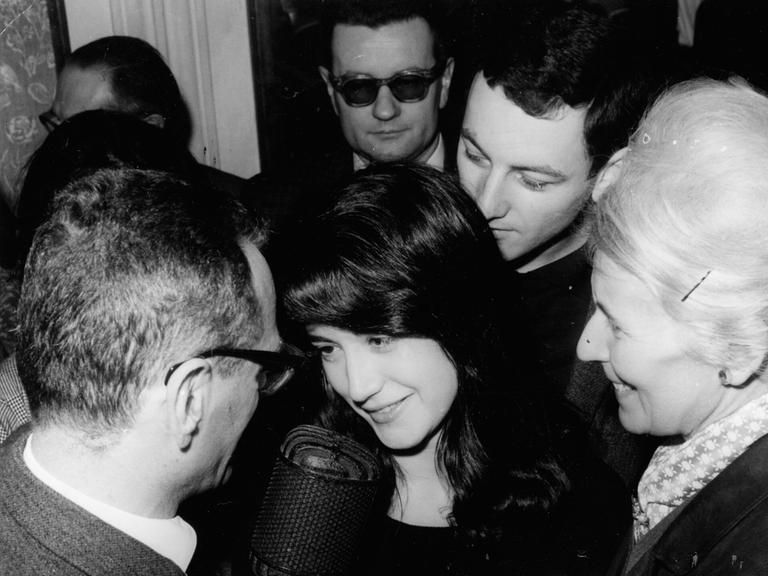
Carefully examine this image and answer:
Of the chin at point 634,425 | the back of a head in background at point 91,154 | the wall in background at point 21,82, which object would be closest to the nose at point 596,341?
the chin at point 634,425

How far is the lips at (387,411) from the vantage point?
168 cm

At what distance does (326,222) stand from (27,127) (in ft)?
7.34

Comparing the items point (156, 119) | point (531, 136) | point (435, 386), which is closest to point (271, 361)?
point (435, 386)

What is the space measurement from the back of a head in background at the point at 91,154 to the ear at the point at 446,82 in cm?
116

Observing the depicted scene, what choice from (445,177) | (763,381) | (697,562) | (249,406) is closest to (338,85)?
(445,177)

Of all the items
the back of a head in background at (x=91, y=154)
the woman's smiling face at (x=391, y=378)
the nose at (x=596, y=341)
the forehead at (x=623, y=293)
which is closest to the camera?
the forehead at (x=623, y=293)

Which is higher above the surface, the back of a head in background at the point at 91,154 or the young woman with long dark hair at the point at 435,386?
the back of a head in background at the point at 91,154

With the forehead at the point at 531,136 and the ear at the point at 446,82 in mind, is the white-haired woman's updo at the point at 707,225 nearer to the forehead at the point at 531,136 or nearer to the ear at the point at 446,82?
the forehead at the point at 531,136

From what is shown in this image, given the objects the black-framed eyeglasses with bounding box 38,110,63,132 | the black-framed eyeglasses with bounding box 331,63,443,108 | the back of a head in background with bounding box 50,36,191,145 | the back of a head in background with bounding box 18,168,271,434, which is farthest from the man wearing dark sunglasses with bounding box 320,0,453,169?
the back of a head in background with bounding box 18,168,271,434

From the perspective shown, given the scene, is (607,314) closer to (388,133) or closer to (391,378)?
(391,378)

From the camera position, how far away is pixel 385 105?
2662 mm

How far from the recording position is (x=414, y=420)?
170 centimetres

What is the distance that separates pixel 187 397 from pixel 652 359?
913mm

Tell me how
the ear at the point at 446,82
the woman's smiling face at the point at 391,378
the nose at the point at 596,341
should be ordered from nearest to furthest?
the nose at the point at 596,341 → the woman's smiling face at the point at 391,378 → the ear at the point at 446,82
